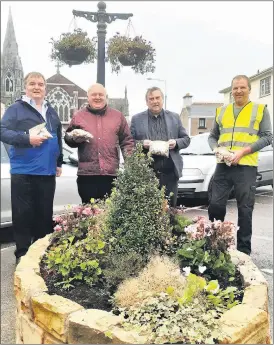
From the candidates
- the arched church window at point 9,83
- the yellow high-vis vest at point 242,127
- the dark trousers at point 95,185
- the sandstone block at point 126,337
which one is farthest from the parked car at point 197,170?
the sandstone block at point 126,337

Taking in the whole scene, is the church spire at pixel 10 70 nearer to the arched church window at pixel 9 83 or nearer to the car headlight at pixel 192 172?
the arched church window at pixel 9 83

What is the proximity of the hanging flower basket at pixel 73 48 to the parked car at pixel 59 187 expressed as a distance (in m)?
1.88

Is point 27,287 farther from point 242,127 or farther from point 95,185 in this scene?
point 242,127

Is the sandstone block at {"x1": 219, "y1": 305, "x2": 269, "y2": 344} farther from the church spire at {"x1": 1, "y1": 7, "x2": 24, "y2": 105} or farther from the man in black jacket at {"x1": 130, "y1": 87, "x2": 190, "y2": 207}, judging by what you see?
the church spire at {"x1": 1, "y1": 7, "x2": 24, "y2": 105}

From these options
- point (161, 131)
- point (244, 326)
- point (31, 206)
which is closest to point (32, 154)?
point (31, 206)

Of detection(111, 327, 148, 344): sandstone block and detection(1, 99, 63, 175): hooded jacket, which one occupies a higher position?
detection(1, 99, 63, 175): hooded jacket

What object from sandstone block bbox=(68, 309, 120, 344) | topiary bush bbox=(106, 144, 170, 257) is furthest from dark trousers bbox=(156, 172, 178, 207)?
sandstone block bbox=(68, 309, 120, 344)

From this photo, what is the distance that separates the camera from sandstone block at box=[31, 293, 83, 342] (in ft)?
6.20

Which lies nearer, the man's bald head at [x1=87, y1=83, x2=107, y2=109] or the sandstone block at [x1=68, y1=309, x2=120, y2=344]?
the sandstone block at [x1=68, y1=309, x2=120, y2=344]

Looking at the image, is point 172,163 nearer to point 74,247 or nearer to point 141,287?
point 74,247

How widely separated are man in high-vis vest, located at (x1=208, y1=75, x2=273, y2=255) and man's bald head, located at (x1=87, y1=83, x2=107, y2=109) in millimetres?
972

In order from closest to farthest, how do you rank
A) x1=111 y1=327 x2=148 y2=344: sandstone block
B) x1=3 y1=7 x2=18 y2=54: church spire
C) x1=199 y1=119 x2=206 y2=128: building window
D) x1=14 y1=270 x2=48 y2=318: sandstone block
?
x1=111 y1=327 x2=148 y2=344: sandstone block, x1=14 y1=270 x2=48 y2=318: sandstone block, x1=3 y1=7 x2=18 y2=54: church spire, x1=199 y1=119 x2=206 y2=128: building window

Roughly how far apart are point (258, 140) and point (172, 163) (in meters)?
0.71

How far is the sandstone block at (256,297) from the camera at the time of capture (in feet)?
6.56
